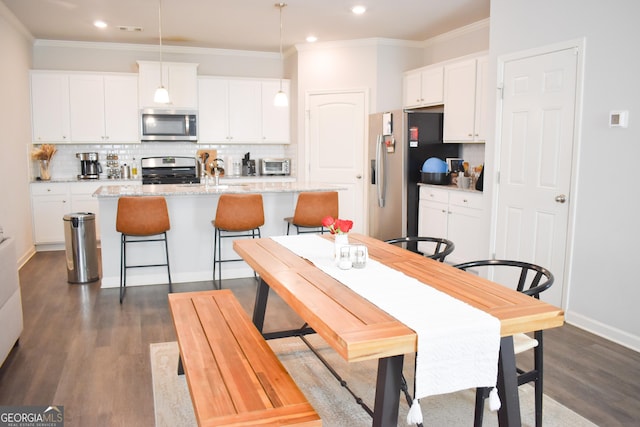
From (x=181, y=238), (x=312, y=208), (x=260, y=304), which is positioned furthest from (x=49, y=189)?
(x=260, y=304)

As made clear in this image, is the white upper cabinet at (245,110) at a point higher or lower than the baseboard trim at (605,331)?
higher

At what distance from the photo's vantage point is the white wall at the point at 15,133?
527 cm

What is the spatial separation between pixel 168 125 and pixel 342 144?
7.97ft

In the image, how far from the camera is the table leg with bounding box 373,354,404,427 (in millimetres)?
1720

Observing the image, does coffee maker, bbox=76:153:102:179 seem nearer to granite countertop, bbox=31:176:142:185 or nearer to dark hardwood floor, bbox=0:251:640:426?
granite countertop, bbox=31:176:142:185

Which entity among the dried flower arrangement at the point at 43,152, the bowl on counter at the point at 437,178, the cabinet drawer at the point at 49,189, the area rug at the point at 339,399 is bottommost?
the area rug at the point at 339,399

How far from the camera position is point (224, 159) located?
25.0ft

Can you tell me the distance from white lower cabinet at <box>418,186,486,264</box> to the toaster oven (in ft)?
7.62

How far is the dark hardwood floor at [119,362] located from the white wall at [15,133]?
1361mm

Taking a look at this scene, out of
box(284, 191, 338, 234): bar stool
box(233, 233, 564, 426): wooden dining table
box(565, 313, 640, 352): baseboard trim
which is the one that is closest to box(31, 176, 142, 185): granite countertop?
box(284, 191, 338, 234): bar stool

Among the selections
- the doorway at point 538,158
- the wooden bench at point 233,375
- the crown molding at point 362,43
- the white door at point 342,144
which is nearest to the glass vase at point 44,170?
the white door at point 342,144

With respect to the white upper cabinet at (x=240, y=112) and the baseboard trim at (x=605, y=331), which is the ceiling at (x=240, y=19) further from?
the baseboard trim at (x=605, y=331)

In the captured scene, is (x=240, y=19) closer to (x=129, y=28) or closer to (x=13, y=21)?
(x=129, y=28)

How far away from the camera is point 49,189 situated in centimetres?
646
